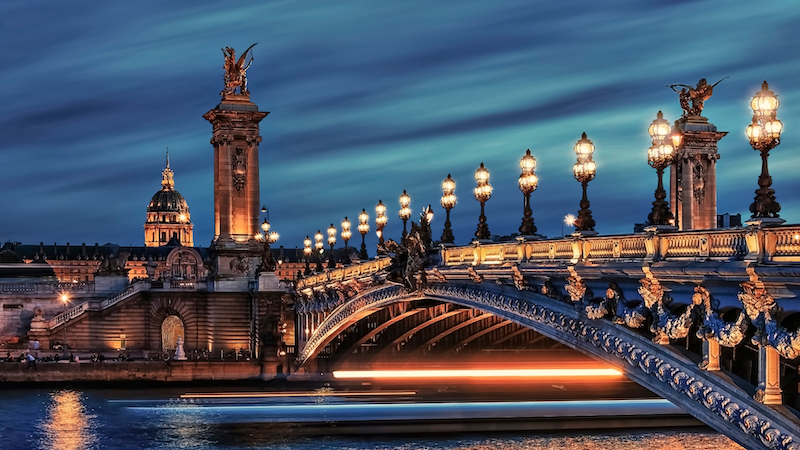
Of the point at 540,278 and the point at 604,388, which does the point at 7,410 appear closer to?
the point at 604,388

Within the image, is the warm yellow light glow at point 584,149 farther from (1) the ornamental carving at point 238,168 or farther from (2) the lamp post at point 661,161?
(1) the ornamental carving at point 238,168

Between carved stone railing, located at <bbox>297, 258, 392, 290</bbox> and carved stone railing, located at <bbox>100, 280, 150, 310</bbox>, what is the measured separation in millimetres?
23141

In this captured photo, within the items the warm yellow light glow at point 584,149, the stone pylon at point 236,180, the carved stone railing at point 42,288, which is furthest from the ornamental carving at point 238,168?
the warm yellow light glow at point 584,149

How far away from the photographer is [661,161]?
28.4 meters

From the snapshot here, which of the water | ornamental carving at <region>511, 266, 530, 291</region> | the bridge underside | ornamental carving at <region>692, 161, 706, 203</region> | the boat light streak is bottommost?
the water

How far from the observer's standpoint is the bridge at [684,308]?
68.3 ft

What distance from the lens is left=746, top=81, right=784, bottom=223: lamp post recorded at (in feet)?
70.2

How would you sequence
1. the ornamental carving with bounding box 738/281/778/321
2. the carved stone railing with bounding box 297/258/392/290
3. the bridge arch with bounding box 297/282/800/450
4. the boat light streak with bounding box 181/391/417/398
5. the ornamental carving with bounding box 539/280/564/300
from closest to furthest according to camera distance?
the ornamental carving with bounding box 738/281/778/321, the bridge arch with bounding box 297/282/800/450, the ornamental carving with bounding box 539/280/564/300, the carved stone railing with bounding box 297/258/392/290, the boat light streak with bounding box 181/391/417/398

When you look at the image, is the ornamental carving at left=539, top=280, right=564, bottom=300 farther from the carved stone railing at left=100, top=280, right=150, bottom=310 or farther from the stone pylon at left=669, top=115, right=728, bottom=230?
the carved stone railing at left=100, top=280, right=150, bottom=310

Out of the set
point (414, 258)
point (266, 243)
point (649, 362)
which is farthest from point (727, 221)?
point (266, 243)

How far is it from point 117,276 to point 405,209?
50.5 metres

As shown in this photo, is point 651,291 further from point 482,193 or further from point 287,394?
point 287,394

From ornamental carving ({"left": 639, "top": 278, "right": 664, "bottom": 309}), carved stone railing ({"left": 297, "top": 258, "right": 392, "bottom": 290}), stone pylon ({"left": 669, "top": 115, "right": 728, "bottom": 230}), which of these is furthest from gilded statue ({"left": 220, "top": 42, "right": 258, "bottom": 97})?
ornamental carving ({"left": 639, "top": 278, "right": 664, "bottom": 309})

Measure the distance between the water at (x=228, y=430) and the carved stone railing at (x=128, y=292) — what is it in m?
21.6
